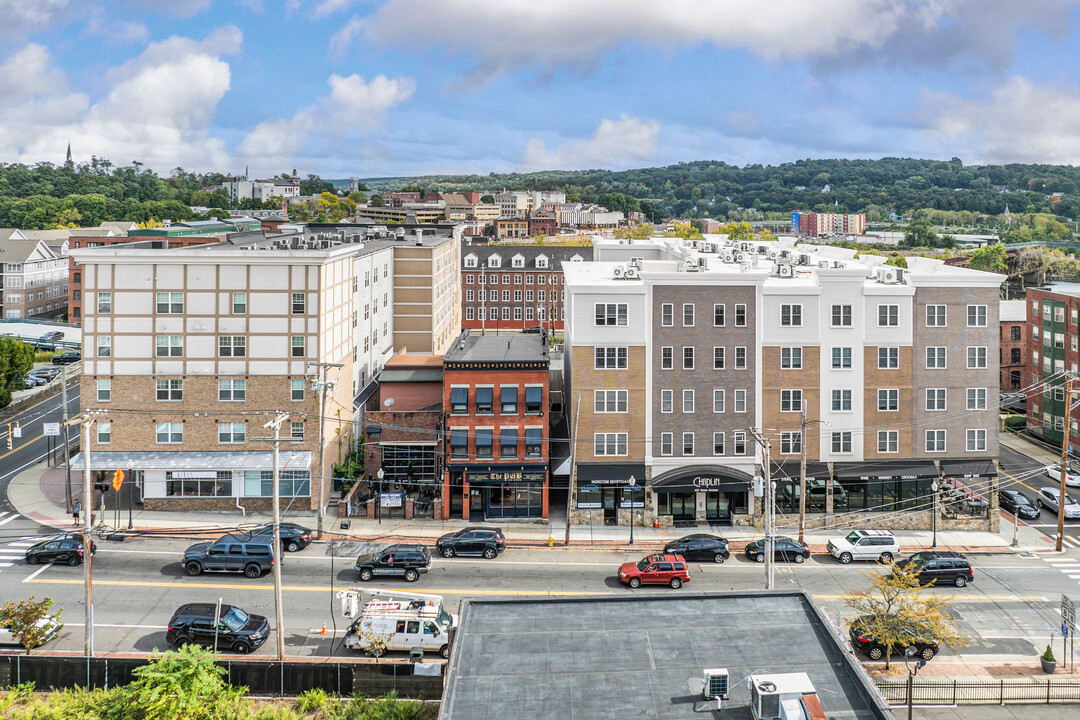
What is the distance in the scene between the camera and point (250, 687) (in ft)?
102

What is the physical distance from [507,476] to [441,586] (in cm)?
1200

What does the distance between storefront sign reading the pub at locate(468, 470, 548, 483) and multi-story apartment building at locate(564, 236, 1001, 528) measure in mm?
2668

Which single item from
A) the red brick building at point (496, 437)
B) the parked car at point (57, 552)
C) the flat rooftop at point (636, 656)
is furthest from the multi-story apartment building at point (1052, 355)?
the parked car at point (57, 552)

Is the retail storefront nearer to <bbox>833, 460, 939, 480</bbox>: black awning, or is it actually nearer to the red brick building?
<bbox>833, 460, 939, 480</bbox>: black awning

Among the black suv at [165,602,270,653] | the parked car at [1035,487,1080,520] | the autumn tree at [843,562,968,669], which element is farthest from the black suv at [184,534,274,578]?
the parked car at [1035,487,1080,520]

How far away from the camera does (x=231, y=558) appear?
143ft

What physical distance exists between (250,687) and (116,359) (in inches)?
1205

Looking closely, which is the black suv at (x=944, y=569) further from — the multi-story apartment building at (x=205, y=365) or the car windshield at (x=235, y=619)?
the multi-story apartment building at (x=205, y=365)


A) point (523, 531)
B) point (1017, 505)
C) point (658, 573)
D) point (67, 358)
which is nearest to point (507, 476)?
point (523, 531)

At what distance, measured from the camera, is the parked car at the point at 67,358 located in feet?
334

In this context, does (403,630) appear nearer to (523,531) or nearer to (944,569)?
(523,531)

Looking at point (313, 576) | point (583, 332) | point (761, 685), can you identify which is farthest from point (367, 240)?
point (761, 685)

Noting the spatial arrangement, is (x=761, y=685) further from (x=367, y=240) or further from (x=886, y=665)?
(x=367, y=240)

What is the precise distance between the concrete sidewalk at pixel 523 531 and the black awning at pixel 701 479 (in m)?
2.65
